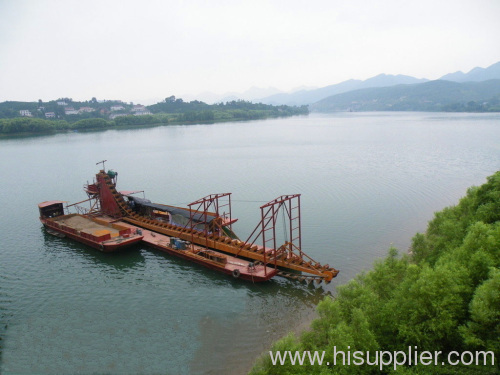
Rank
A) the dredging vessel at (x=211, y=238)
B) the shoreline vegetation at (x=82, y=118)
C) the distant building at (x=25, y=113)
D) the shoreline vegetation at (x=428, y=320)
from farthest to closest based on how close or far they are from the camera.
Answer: the distant building at (x=25, y=113) → the shoreline vegetation at (x=82, y=118) → the dredging vessel at (x=211, y=238) → the shoreline vegetation at (x=428, y=320)

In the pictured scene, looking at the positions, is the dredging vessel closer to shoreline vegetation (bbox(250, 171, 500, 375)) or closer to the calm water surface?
the calm water surface

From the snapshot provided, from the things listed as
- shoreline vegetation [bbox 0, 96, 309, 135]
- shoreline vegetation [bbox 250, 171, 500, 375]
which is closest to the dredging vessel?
shoreline vegetation [bbox 250, 171, 500, 375]

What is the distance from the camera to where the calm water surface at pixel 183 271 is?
14.5m

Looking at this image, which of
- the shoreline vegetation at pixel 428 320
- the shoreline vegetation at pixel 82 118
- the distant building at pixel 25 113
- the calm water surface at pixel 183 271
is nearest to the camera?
the shoreline vegetation at pixel 428 320

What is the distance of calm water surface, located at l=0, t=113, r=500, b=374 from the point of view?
47.5ft

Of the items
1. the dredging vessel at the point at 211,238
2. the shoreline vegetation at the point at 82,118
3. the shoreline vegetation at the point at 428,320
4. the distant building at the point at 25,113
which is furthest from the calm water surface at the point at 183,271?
the distant building at the point at 25,113

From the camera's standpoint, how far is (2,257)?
2378 cm

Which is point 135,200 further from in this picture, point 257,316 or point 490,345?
point 490,345

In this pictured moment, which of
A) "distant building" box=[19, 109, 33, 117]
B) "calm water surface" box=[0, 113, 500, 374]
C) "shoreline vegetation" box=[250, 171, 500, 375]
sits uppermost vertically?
"distant building" box=[19, 109, 33, 117]

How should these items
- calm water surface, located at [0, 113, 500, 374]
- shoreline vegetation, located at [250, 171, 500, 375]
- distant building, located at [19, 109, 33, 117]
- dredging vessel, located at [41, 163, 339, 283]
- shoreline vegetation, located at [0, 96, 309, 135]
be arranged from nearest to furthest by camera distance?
shoreline vegetation, located at [250, 171, 500, 375], calm water surface, located at [0, 113, 500, 374], dredging vessel, located at [41, 163, 339, 283], shoreline vegetation, located at [0, 96, 309, 135], distant building, located at [19, 109, 33, 117]

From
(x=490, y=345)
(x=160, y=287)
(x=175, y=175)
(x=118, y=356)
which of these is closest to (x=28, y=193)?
(x=175, y=175)

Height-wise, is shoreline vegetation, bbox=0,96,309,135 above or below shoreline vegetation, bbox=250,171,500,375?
above

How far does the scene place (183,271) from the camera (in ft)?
69.3

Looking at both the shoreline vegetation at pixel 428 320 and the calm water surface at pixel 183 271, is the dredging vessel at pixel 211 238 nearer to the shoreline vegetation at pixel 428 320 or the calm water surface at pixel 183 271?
the calm water surface at pixel 183 271
